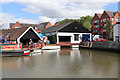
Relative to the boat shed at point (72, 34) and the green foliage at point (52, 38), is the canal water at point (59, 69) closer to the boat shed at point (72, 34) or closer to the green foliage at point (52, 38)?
the boat shed at point (72, 34)

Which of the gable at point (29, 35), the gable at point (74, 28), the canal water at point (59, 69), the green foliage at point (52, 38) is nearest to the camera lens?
the canal water at point (59, 69)

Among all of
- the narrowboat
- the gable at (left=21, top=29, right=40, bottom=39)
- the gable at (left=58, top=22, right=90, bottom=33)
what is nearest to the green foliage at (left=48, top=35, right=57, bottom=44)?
Result: the gable at (left=58, top=22, right=90, bottom=33)

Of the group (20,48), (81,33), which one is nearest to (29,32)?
(20,48)

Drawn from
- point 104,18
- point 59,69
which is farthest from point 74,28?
point 104,18

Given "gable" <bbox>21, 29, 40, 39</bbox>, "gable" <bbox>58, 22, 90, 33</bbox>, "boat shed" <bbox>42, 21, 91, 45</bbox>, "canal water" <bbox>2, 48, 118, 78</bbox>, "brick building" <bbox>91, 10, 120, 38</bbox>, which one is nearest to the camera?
"canal water" <bbox>2, 48, 118, 78</bbox>

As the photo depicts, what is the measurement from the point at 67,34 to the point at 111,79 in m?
28.2

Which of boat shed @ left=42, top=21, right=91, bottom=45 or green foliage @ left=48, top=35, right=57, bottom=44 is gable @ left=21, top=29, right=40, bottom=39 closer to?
boat shed @ left=42, top=21, right=91, bottom=45

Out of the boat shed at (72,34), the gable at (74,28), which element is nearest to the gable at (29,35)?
the boat shed at (72,34)

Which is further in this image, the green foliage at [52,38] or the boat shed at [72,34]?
the green foliage at [52,38]

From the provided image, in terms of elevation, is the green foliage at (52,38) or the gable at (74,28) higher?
the gable at (74,28)

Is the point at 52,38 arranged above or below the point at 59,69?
above

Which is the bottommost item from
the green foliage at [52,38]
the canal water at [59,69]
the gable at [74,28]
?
the canal water at [59,69]

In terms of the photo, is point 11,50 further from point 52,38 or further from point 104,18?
Answer: point 104,18

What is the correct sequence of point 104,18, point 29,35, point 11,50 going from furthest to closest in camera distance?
1. point 104,18
2. point 29,35
3. point 11,50
